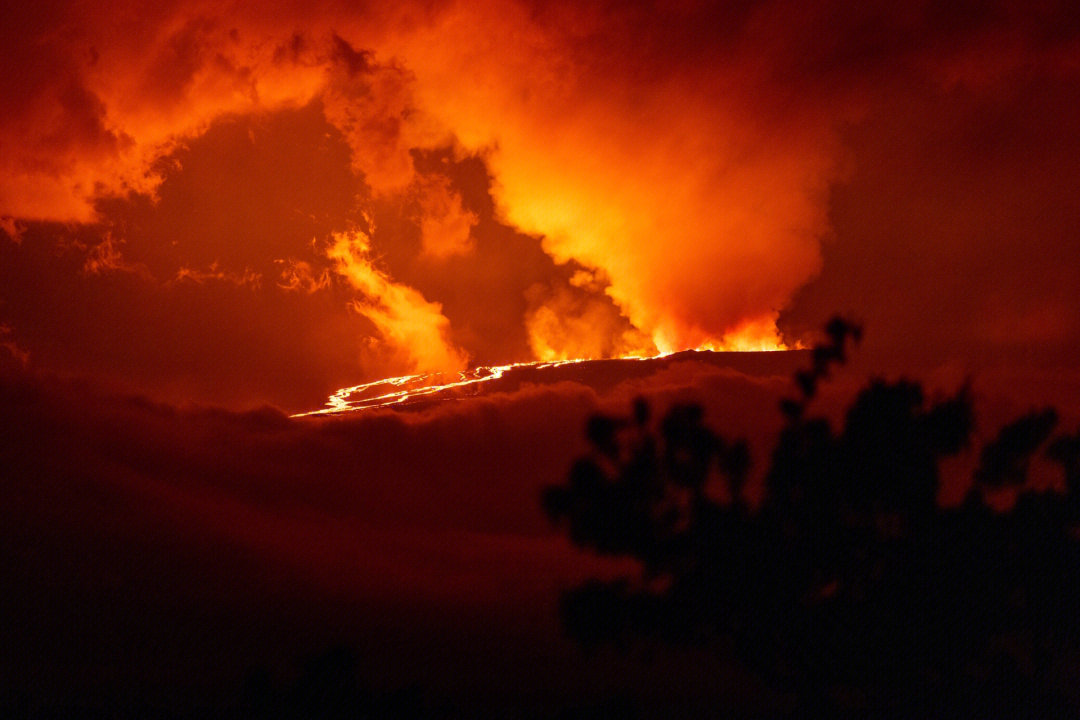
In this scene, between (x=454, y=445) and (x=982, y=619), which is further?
(x=454, y=445)

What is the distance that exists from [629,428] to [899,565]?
140 inches

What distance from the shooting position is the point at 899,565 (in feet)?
33.1

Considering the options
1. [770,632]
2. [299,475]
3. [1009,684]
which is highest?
[299,475]

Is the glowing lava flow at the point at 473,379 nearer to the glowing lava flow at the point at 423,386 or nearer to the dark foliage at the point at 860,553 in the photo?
the glowing lava flow at the point at 423,386

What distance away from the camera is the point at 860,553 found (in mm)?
10117

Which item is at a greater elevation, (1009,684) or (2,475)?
(2,475)

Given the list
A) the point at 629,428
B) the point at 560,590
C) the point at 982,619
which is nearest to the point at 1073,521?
the point at 982,619

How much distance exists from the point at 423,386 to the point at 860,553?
1696 centimetres

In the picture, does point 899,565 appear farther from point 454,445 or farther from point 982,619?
point 454,445

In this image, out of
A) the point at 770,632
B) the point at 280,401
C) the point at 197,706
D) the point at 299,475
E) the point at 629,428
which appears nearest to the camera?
the point at 629,428

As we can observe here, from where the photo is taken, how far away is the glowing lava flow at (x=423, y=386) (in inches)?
952

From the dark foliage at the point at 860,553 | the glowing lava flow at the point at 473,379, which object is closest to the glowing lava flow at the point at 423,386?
the glowing lava flow at the point at 473,379

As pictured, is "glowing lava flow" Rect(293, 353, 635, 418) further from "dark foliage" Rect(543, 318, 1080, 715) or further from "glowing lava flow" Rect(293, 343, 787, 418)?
"dark foliage" Rect(543, 318, 1080, 715)

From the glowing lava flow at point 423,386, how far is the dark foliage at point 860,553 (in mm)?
15471
